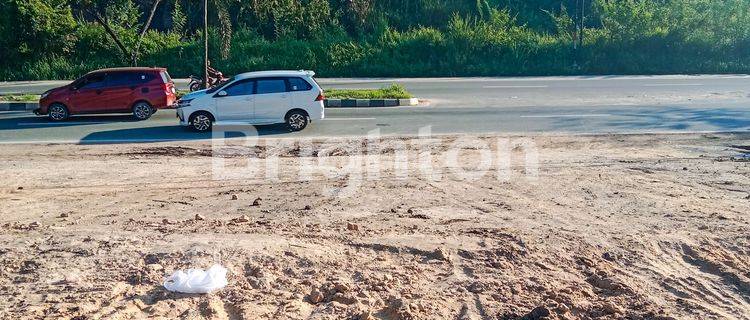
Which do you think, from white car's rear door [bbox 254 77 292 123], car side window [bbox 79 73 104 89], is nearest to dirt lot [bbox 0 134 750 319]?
white car's rear door [bbox 254 77 292 123]

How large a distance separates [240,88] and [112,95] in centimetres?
401

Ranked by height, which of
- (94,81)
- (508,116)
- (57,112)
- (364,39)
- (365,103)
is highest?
(364,39)

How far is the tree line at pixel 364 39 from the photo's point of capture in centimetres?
3112

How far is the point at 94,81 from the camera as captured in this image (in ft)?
65.0

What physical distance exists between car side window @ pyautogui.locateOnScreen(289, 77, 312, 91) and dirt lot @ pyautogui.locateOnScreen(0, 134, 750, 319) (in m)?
5.39

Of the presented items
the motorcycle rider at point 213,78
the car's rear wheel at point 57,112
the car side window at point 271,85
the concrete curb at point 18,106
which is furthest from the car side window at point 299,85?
the concrete curb at point 18,106

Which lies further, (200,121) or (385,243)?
(200,121)

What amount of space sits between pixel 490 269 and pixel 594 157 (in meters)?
7.10

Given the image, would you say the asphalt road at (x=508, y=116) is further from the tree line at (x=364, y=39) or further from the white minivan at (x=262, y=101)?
the tree line at (x=364, y=39)

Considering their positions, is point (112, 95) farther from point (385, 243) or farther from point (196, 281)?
point (196, 281)

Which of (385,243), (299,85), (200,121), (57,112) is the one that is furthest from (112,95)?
(385,243)

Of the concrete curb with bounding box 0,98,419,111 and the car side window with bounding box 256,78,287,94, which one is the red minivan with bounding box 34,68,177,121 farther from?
the car side window with bounding box 256,78,287,94

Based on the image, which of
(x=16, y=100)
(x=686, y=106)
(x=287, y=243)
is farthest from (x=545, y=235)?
(x=16, y=100)

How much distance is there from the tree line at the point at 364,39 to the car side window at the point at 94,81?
8.66m
